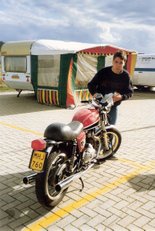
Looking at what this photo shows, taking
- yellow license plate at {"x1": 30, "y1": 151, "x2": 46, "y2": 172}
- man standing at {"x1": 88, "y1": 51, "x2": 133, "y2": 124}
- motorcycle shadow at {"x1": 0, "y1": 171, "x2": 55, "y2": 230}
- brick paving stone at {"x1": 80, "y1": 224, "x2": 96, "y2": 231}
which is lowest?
brick paving stone at {"x1": 80, "y1": 224, "x2": 96, "y2": 231}

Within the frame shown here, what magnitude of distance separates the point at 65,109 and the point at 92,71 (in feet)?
9.54

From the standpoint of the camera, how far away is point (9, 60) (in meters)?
13.4

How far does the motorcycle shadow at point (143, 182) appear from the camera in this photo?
4527mm

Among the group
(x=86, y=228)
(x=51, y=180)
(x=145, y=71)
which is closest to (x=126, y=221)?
(x=86, y=228)

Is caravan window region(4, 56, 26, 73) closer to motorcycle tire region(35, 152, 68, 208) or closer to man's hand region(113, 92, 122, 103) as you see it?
man's hand region(113, 92, 122, 103)

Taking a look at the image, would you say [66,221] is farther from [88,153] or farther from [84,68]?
[84,68]

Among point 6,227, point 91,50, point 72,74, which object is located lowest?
point 6,227

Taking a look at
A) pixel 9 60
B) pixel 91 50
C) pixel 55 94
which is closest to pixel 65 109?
pixel 55 94

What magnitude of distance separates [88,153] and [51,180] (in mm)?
933

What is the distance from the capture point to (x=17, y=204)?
3.93 m

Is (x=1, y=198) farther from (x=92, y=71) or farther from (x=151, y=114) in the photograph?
(x=92, y=71)

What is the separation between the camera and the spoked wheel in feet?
18.3

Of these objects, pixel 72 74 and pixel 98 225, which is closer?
pixel 98 225

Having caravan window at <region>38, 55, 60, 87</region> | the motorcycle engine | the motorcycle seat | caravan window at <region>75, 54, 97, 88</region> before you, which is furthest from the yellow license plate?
caravan window at <region>75, 54, 97, 88</region>
